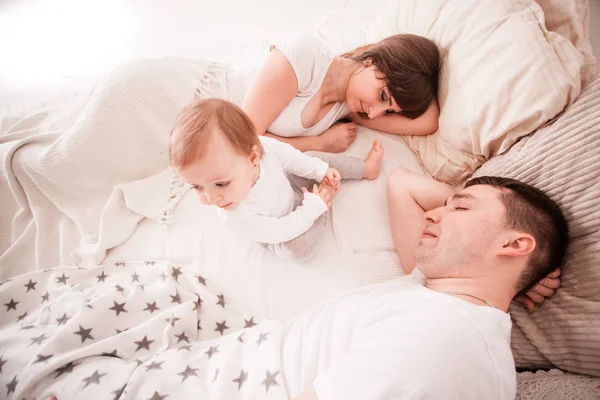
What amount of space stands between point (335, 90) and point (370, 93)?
0.49ft

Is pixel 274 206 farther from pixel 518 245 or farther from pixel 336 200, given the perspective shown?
pixel 518 245

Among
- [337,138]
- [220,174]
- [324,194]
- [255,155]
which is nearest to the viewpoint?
[220,174]

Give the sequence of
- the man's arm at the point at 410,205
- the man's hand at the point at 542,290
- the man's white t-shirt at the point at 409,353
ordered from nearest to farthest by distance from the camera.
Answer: the man's white t-shirt at the point at 409,353 < the man's hand at the point at 542,290 < the man's arm at the point at 410,205

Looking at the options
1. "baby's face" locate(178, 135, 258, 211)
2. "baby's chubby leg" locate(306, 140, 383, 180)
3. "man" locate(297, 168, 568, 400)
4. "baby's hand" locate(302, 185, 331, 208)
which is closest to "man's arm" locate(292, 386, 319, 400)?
"man" locate(297, 168, 568, 400)

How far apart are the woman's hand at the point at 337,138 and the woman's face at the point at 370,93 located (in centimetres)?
10

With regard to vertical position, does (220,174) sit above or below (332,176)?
above

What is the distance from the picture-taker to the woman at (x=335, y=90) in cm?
114

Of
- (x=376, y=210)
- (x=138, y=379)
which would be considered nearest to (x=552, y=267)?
(x=376, y=210)

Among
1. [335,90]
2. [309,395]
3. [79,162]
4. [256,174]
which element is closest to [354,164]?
[335,90]

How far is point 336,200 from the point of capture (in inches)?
47.3

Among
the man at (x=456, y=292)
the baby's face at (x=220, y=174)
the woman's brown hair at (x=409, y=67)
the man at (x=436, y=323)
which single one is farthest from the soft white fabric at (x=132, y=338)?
the woman's brown hair at (x=409, y=67)

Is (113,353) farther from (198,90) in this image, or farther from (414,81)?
(414,81)

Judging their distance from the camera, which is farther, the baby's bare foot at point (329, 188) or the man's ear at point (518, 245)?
the baby's bare foot at point (329, 188)

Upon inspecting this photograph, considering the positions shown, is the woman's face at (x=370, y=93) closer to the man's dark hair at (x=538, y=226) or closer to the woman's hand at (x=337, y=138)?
the woman's hand at (x=337, y=138)
